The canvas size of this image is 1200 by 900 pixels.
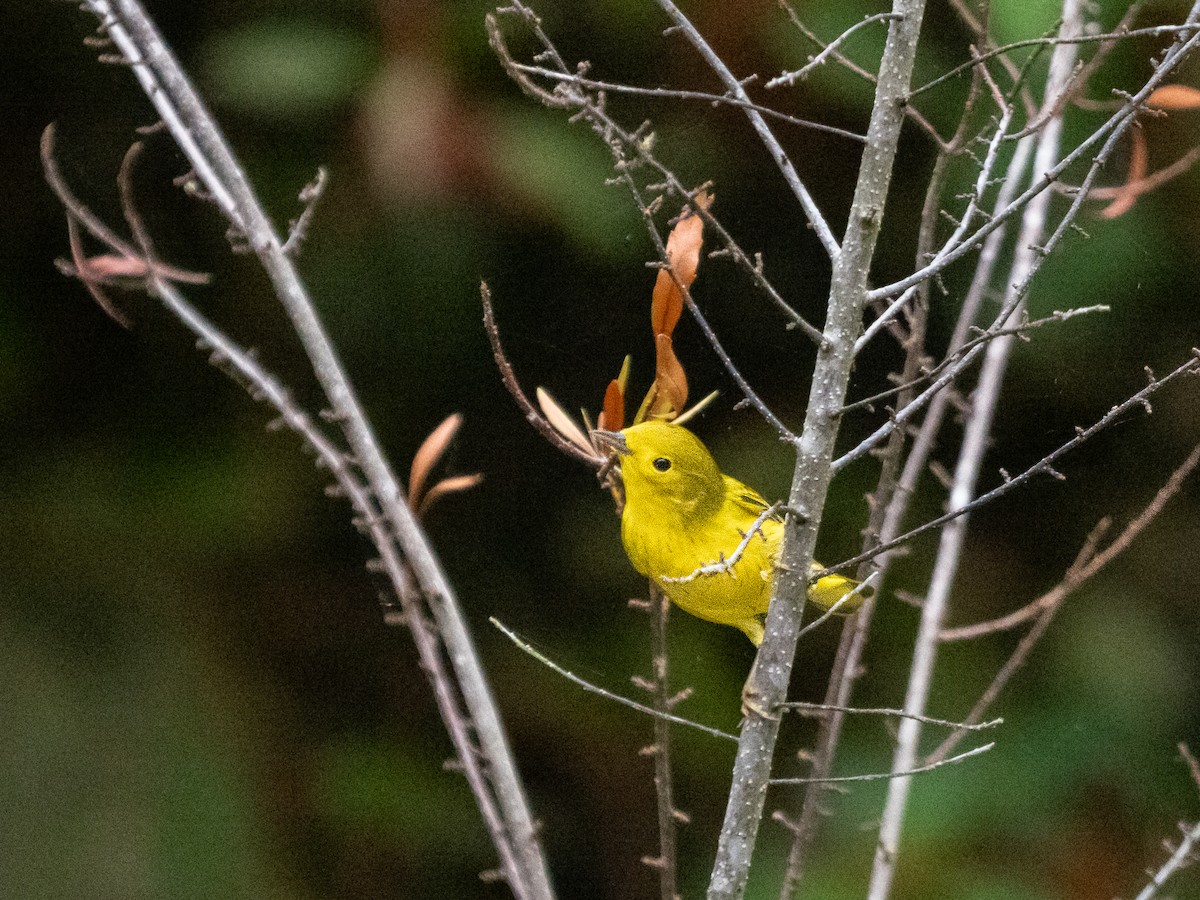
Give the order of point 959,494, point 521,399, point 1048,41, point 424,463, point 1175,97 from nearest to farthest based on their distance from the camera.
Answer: point 1048,41 < point 521,399 < point 1175,97 < point 424,463 < point 959,494

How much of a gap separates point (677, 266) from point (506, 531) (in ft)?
2.55

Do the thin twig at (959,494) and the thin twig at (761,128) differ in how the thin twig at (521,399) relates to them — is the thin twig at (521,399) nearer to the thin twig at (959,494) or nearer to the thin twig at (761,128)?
the thin twig at (761,128)

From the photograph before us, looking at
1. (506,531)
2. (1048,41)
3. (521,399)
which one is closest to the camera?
(1048,41)

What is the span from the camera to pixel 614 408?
0.60 metres

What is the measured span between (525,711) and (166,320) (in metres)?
0.63

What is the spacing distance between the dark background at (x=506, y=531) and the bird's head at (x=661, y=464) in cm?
24

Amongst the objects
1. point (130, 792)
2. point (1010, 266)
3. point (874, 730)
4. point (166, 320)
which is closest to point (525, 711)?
point (874, 730)

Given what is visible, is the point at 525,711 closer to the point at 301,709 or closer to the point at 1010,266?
the point at 301,709

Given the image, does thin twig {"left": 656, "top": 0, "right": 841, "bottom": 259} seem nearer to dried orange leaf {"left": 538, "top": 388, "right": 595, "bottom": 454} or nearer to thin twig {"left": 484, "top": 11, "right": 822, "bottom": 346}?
thin twig {"left": 484, "top": 11, "right": 822, "bottom": 346}

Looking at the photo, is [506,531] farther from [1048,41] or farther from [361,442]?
[1048,41]

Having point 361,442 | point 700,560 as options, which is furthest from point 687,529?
point 361,442

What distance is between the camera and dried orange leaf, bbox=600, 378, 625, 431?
1.98 feet

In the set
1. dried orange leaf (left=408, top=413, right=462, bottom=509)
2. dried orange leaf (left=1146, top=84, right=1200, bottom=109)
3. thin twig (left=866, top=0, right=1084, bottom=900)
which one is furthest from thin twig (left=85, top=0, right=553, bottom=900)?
dried orange leaf (left=1146, top=84, right=1200, bottom=109)

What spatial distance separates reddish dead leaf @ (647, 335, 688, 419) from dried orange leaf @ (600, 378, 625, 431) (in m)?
0.02
